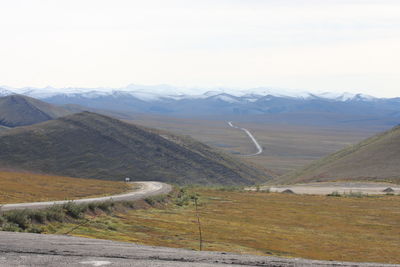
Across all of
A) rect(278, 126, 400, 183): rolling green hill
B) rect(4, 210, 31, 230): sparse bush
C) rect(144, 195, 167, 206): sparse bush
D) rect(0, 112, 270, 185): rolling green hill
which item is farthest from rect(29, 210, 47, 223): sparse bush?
rect(0, 112, 270, 185): rolling green hill

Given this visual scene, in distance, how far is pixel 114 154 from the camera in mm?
139750

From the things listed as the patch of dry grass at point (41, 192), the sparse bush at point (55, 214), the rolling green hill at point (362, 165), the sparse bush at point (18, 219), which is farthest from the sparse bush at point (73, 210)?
the rolling green hill at point (362, 165)

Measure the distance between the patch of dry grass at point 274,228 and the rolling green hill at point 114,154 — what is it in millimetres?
66447

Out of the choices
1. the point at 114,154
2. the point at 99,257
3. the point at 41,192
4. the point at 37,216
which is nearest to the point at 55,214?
the point at 37,216

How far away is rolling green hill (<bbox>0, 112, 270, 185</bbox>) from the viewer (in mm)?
129875

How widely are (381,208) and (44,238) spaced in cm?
4855

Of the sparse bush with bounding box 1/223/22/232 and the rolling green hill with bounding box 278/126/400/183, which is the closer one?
the sparse bush with bounding box 1/223/22/232

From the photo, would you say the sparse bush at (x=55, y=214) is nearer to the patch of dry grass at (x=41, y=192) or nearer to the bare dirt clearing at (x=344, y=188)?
the patch of dry grass at (x=41, y=192)

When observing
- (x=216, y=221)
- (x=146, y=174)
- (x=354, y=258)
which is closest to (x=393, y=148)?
(x=146, y=174)

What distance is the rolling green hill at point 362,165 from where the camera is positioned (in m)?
104

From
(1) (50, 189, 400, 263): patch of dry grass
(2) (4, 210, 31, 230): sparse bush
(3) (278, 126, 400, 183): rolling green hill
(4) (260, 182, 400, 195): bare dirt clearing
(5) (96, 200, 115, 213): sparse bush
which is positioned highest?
(3) (278, 126, 400, 183): rolling green hill

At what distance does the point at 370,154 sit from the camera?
→ 11562cm

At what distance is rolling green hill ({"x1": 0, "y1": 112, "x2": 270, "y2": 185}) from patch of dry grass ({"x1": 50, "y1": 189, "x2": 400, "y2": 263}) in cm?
6645

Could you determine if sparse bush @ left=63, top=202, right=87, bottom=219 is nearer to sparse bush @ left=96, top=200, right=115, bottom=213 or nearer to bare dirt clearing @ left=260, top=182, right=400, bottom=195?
sparse bush @ left=96, top=200, right=115, bottom=213
